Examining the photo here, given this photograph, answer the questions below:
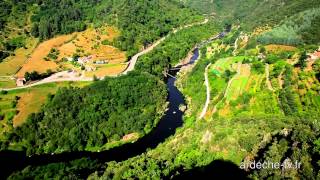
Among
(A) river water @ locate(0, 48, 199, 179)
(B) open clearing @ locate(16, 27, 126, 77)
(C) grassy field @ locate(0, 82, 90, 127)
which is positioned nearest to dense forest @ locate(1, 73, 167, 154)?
(A) river water @ locate(0, 48, 199, 179)

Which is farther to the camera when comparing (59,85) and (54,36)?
(54,36)

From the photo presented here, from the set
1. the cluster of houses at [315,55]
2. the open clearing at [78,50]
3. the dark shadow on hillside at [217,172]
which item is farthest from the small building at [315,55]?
the open clearing at [78,50]

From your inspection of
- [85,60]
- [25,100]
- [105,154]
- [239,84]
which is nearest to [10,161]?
[105,154]

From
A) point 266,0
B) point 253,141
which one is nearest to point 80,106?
point 253,141

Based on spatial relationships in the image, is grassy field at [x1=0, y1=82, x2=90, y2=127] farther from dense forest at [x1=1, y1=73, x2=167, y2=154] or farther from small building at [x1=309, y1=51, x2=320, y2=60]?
small building at [x1=309, y1=51, x2=320, y2=60]

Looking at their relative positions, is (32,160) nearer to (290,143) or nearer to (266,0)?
(290,143)

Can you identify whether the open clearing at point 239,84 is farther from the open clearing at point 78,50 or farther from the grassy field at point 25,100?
the grassy field at point 25,100

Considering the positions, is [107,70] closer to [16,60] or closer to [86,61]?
[86,61]
